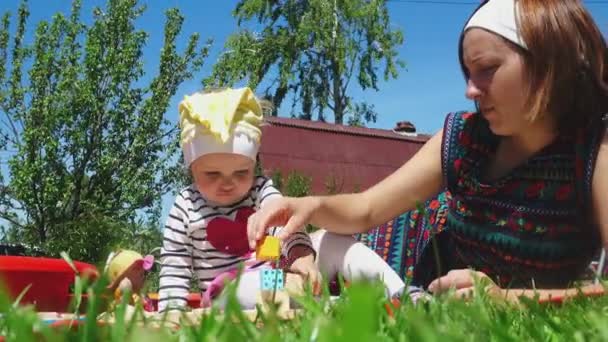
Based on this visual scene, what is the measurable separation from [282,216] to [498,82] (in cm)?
75

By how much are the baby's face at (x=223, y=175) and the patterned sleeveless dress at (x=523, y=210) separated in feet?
2.36

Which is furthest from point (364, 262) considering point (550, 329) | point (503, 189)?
point (550, 329)

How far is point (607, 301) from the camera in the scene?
4.70ft

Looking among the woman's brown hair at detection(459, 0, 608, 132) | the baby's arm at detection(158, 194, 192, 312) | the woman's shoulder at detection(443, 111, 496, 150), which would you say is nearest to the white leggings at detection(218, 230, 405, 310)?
the baby's arm at detection(158, 194, 192, 312)

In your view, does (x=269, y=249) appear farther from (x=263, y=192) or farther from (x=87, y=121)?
(x=87, y=121)

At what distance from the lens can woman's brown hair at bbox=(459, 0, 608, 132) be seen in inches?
89.4

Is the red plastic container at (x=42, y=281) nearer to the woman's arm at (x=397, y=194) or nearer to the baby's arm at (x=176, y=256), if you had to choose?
the baby's arm at (x=176, y=256)

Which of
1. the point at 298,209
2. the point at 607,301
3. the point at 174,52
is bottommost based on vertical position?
the point at 607,301

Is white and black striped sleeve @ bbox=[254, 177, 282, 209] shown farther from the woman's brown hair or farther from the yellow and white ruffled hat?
→ the woman's brown hair

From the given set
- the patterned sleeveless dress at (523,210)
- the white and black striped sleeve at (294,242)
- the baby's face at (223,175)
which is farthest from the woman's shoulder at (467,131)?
the baby's face at (223,175)

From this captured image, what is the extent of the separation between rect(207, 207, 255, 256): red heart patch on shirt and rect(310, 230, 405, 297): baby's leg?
29 cm

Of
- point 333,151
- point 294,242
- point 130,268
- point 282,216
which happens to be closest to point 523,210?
point 294,242

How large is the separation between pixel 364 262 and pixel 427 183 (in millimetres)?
505

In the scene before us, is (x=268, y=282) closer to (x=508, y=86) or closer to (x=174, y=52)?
(x=508, y=86)
